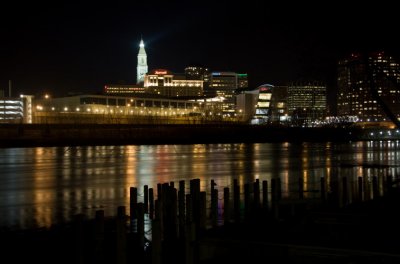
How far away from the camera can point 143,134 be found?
126062mm

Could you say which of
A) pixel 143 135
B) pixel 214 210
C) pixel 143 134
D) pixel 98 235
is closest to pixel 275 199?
pixel 214 210

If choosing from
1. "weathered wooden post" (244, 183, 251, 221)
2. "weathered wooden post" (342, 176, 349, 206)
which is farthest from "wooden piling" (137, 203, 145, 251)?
"weathered wooden post" (342, 176, 349, 206)

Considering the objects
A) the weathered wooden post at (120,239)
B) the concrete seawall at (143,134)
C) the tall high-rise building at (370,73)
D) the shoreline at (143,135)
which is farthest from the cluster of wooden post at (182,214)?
the shoreline at (143,135)

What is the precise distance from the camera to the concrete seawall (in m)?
111

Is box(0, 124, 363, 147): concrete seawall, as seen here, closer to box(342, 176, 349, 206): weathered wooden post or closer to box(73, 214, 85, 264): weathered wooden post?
box(342, 176, 349, 206): weathered wooden post

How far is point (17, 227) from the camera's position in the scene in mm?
18859

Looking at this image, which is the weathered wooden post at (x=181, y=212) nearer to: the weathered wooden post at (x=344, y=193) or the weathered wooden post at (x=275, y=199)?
the weathered wooden post at (x=275, y=199)

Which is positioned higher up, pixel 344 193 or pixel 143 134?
pixel 143 134

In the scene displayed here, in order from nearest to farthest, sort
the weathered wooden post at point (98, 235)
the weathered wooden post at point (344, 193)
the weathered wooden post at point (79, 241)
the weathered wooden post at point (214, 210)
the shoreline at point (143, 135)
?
the weathered wooden post at point (79, 241)
the weathered wooden post at point (98, 235)
the weathered wooden post at point (214, 210)
the weathered wooden post at point (344, 193)
the shoreline at point (143, 135)

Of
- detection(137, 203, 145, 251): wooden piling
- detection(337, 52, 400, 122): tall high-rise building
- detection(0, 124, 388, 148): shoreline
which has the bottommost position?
detection(137, 203, 145, 251): wooden piling

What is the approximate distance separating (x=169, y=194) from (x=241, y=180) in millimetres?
18581

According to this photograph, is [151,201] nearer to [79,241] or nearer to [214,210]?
[214,210]

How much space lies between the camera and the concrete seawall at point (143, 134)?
366 feet

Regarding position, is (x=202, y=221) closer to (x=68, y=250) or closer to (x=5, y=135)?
(x=68, y=250)
